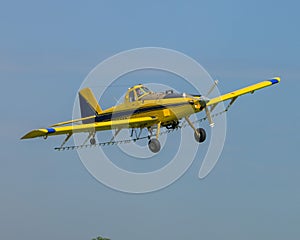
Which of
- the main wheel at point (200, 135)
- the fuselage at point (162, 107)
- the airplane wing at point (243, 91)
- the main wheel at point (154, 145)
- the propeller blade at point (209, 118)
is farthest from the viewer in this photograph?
the airplane wing at point (243, 91)

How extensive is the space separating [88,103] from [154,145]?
1289 cm

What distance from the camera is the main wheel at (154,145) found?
83.9 metres

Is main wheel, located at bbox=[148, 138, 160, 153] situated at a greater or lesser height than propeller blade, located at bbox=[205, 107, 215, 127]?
lesser

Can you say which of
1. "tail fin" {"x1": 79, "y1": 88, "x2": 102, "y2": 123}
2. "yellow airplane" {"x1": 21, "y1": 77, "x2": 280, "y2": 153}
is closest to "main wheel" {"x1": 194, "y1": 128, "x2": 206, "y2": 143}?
"yellow airplane" {"x1": 21, "y1": 77, "x2": 280, "y2": 153}

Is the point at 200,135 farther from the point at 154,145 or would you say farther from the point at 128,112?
the point at 128,112

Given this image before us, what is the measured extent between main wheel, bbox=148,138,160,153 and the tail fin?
34.9 ft

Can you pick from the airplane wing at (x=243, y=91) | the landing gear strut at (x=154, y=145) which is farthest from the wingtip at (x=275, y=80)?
the landing gear strut at (x=154, y=145)

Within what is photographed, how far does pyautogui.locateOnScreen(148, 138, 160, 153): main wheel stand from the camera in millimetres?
83875

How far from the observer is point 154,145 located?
3310 inches

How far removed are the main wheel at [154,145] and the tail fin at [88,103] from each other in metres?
10.6

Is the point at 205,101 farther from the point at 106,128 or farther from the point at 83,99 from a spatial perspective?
the point at 83,99

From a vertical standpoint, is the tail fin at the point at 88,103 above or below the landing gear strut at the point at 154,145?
above

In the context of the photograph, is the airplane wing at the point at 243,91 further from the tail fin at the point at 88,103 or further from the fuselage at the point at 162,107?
the tail fin at the point at 88,103

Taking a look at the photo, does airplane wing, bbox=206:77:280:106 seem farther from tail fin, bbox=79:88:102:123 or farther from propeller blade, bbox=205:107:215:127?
tail fin, bbox=79:88:102:123
